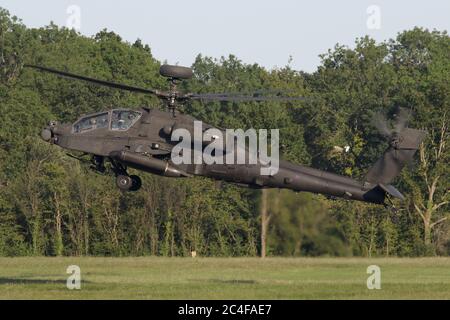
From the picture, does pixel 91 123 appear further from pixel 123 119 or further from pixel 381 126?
pixel 381 126

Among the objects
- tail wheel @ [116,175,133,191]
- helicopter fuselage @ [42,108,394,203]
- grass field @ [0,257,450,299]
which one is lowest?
grass field @ [0,257,450,299]

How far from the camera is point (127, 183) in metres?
38.0

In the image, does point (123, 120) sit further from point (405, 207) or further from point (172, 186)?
point (405, 207)

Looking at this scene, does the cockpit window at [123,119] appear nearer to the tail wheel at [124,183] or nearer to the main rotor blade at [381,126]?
the tail wheel at [124,183]

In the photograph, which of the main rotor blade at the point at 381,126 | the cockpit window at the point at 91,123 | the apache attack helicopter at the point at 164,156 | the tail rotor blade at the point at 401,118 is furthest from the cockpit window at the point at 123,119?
the tail rotor blade at the point at 401,118

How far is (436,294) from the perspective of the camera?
37000 millimetres

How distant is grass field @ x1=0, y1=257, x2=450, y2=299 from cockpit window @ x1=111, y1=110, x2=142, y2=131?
5305mm

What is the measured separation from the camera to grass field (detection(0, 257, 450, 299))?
37000mm

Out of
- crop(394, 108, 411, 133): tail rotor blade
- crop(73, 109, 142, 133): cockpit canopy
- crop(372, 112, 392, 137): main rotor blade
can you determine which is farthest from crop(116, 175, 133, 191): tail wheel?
crop(394, 108, 411, 133): tail rotor blade

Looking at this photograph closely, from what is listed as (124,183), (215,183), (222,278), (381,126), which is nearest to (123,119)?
(124,183)

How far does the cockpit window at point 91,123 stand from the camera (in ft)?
125

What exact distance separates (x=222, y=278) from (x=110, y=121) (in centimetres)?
847

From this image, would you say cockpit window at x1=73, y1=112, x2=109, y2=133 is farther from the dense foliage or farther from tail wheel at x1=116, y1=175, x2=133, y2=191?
the dense foliage

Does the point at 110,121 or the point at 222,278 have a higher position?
the point at 110,121
